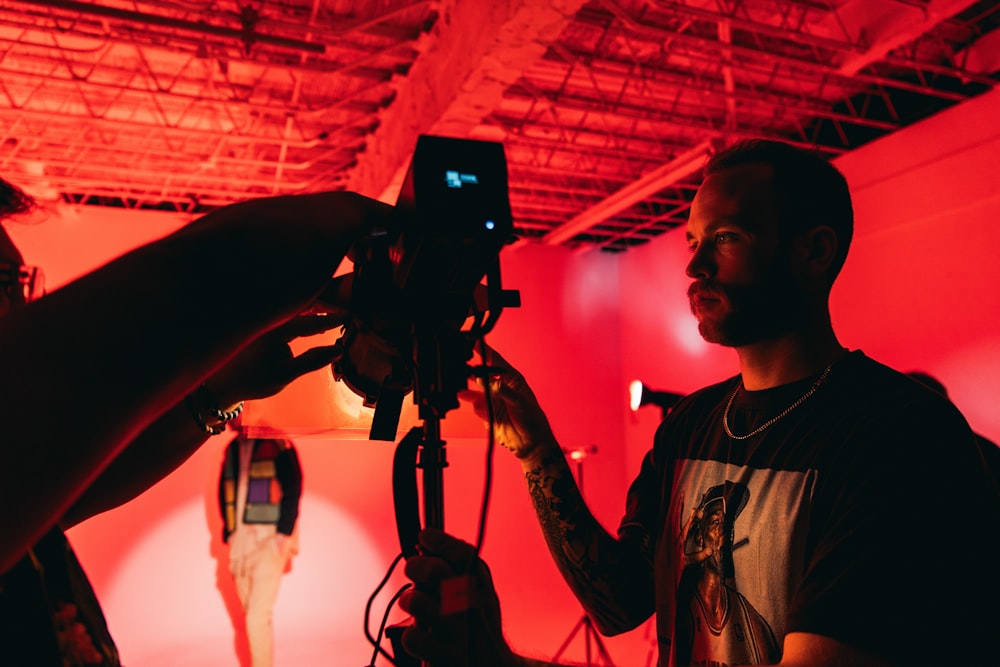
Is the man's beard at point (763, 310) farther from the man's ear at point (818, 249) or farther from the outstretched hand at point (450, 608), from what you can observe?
the outstretched hand at point (450, 608)

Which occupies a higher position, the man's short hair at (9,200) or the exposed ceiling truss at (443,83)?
the exposed ceiling truss at (443,83)

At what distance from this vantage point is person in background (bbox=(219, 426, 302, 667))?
489cm

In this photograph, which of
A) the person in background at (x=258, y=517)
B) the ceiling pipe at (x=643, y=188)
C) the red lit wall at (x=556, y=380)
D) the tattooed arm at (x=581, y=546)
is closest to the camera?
the tattooed arm at (x=581, y=546)

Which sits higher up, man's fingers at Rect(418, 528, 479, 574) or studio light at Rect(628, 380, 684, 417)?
studio light at Rect(628, 380, 684, 417)

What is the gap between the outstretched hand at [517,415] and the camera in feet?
3.48

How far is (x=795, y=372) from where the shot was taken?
3.98ft

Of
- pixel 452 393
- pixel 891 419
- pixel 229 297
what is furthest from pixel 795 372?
pixel 229 297

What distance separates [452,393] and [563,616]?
6.58 meters

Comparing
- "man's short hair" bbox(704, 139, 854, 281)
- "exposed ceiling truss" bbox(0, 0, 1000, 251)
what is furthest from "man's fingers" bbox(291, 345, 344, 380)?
"exposed ceiling truss" bbox(0, 0, 1000, 251)

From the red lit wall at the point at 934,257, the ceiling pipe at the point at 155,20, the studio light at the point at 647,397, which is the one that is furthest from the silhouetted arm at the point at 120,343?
the red lit wall at the point at 934,257

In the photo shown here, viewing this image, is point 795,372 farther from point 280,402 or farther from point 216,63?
point 216,63

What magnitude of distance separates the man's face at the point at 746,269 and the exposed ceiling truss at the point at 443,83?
164cm

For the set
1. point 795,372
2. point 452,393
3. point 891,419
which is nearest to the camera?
point 452,393

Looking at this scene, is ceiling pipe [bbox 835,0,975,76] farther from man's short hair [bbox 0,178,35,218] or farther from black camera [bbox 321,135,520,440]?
man's short hair [bbox 0,178,35,218]
